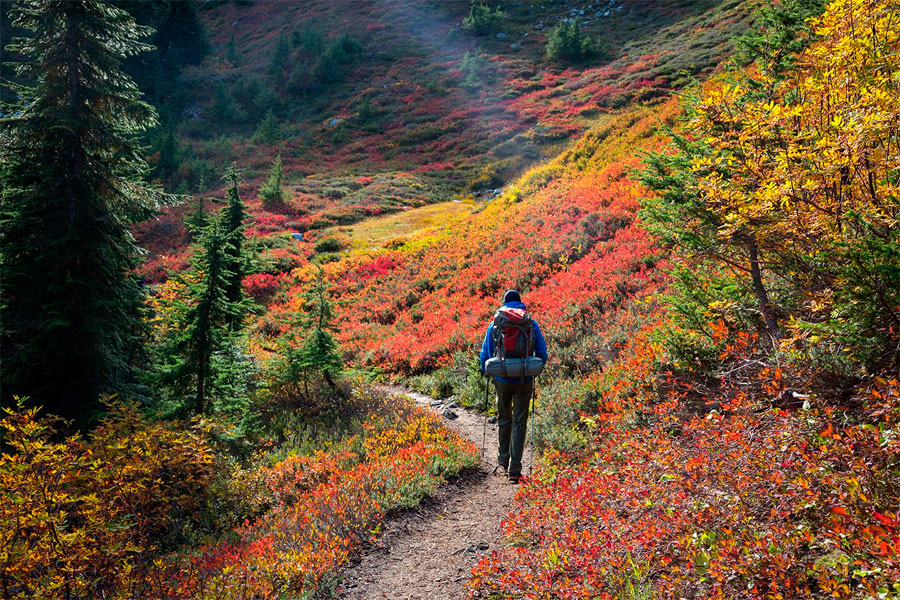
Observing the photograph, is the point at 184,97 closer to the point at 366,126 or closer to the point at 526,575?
the point at 366,126

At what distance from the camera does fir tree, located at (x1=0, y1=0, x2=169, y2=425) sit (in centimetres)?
840

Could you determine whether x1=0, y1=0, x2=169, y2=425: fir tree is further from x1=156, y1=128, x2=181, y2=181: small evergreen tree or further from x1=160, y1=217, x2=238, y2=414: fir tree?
x1=156, y1=128, x2=181, y2=181: small evergreen tree

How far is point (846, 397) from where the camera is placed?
157 inches

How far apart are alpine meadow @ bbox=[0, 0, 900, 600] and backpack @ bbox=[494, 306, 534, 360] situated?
1.5 inches

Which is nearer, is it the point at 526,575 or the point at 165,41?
the point at 526,575

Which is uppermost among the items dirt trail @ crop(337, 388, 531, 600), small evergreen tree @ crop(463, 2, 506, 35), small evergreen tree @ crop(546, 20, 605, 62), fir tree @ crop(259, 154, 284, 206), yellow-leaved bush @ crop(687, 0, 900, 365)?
small evergreen tree @ crop(463, 2, 506, 35)

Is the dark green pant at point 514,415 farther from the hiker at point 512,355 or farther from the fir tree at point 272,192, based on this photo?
the fir tree at point 272,192

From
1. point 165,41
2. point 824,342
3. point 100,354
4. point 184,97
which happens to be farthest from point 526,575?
point 165,41

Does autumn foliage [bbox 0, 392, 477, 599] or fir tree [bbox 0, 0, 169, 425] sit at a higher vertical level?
fir tree [bbox 0, 0, 169, 425]

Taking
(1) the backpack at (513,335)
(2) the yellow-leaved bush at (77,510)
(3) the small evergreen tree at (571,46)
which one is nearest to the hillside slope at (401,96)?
(3) the small evergreen tree at (571,46)

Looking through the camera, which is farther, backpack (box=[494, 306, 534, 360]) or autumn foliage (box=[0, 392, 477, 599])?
backpack (box=[494, 306, 534, 360])

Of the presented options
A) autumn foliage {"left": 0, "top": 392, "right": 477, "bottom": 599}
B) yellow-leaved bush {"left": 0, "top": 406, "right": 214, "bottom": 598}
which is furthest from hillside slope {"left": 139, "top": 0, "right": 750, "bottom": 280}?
yellow-leaved bush {"left": 0, "top": 406, "right": 214, "bottom": 598}

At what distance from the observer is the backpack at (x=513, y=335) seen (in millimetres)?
6402

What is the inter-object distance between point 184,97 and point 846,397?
225 feet
